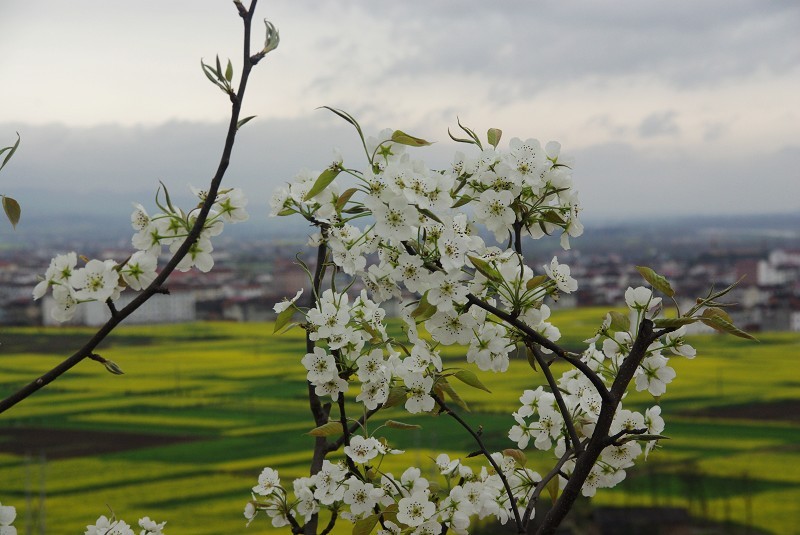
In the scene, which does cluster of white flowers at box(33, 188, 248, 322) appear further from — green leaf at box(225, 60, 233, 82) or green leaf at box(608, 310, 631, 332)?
green leaf at box(608, 310, 631, 332)

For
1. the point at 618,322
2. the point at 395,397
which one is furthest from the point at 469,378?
the point at 618,322

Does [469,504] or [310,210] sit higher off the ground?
[310,210]

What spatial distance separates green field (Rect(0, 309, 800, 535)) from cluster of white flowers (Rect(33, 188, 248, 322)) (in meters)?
7.78

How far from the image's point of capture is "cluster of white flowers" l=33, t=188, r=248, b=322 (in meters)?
0.85

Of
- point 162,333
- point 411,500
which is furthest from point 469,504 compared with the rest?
point 162,333

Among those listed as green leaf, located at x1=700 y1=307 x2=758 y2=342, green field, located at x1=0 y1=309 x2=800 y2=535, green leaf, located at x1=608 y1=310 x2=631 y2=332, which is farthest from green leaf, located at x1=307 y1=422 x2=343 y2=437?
green field, located at x1=0 y1=309 x2=800 y2=535

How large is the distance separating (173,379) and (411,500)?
56.1 feet

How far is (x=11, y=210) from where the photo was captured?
0.93 m

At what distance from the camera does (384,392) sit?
3.47ft

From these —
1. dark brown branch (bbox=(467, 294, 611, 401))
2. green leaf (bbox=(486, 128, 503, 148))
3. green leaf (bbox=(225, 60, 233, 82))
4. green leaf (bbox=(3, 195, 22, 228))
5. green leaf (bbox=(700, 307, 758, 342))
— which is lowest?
dark brown branch (bbox=(467, 294, 611, 401))

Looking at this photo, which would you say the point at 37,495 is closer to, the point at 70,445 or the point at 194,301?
the point at 70,445

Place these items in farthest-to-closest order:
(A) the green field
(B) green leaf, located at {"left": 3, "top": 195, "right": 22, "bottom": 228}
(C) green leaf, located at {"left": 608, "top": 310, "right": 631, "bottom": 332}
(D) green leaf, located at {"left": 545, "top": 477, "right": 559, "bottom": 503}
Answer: (A) the green field < (D) green leaf, located at {"left": 545, "top": 477, "right": 559, "bottom": 503} < (C) green leaf, located at {"left": 608, "top": 310, "right": 631, "bottom": 332} < (B) green leaf, located at {"left": 3, "top": 195, "right": 22, "bottom": 228}

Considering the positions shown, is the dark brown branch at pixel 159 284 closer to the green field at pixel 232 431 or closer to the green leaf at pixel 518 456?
the green leaf at pixel 518 456

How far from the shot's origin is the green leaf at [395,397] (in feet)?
3.53
